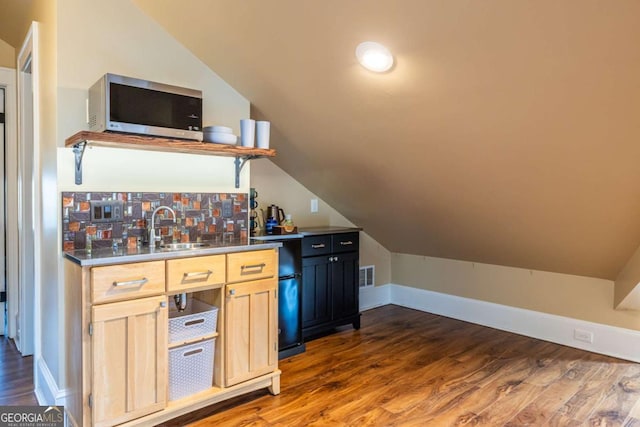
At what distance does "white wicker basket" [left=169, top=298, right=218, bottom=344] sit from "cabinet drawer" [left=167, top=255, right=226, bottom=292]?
18 centimetres

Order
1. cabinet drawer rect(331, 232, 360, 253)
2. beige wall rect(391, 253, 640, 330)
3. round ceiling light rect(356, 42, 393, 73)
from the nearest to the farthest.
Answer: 1. round ceiling light rect(356, 42, 393, 73)
2. beige wall rect(391, 253, 640, 330)
3. cabinet drawer rect(331, 232, 360, 253)

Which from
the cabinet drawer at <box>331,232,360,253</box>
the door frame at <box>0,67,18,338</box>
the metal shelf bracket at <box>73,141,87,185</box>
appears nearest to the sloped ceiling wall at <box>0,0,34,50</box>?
the door frame at <box>0,67,18,338</box>

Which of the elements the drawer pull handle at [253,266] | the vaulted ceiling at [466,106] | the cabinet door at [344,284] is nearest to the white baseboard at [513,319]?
the vaulted ceiling at [466,106]

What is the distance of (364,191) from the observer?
3.54 meters

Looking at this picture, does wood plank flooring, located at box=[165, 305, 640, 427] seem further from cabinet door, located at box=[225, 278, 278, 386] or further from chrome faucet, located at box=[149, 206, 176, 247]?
chrome faucet, located at box=[149, 206, 176, 247]

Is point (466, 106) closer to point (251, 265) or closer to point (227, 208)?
point (251, 265)

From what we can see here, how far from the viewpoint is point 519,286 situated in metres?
3.69

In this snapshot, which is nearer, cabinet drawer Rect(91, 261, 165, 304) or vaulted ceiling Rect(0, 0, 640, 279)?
vaulted ceiling Rect(0, 0, 640, 279)

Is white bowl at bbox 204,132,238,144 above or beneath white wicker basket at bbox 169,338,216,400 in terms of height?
above

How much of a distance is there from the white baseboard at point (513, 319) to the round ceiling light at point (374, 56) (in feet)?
8.40

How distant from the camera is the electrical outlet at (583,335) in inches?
129

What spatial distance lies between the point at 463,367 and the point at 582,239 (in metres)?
1.16

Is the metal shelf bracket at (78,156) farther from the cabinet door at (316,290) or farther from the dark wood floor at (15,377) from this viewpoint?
the cabinet door at (316,290)

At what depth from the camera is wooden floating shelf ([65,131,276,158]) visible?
2.09 m
